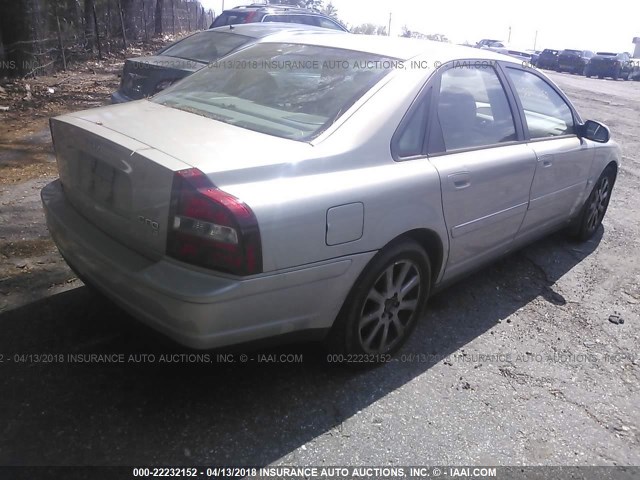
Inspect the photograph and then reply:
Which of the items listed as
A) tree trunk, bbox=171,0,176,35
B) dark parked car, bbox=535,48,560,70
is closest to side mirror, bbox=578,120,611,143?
tree trunk, bbox=171,0,176,35

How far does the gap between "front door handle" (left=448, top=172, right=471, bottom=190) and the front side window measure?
164 mm

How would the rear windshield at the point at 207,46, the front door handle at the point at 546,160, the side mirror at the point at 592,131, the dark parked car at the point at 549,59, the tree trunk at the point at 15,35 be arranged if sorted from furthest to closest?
1. the dark parked car at the point at 549,59
2. the tree trunk at the point at 15,35
3. the rear windshield at the point at 207,46
4. the side mirror at the point at 592,131
5. the front door handle at the point at 546,160

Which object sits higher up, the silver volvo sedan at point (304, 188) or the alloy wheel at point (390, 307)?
the silver volvo sedan at point (304, 188)

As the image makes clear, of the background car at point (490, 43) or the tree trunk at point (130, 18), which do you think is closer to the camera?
the tree trunk at point (130, 18)

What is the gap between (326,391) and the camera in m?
2.85

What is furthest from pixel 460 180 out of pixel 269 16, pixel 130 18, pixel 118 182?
pixel 130 18

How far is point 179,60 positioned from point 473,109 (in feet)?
14.3

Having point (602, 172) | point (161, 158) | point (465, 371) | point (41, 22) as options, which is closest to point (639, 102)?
point (602, 172)

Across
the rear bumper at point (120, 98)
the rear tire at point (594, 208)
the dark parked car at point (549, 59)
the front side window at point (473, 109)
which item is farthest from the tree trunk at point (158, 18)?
the dark parked car at point (549, 59)

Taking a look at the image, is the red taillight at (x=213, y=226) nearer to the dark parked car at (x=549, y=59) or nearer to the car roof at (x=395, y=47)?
the car roof at (x=395, y=47)

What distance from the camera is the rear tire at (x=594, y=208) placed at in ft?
16.5

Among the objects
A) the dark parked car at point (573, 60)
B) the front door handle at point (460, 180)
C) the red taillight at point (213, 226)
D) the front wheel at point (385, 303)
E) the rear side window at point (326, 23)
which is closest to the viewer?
the red taillight at point (213, 226)

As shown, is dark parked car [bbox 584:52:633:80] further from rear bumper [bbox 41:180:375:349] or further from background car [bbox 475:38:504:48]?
rear bumper [bbox 41:180:375:349]

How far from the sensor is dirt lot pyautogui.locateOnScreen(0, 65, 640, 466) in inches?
96.2
